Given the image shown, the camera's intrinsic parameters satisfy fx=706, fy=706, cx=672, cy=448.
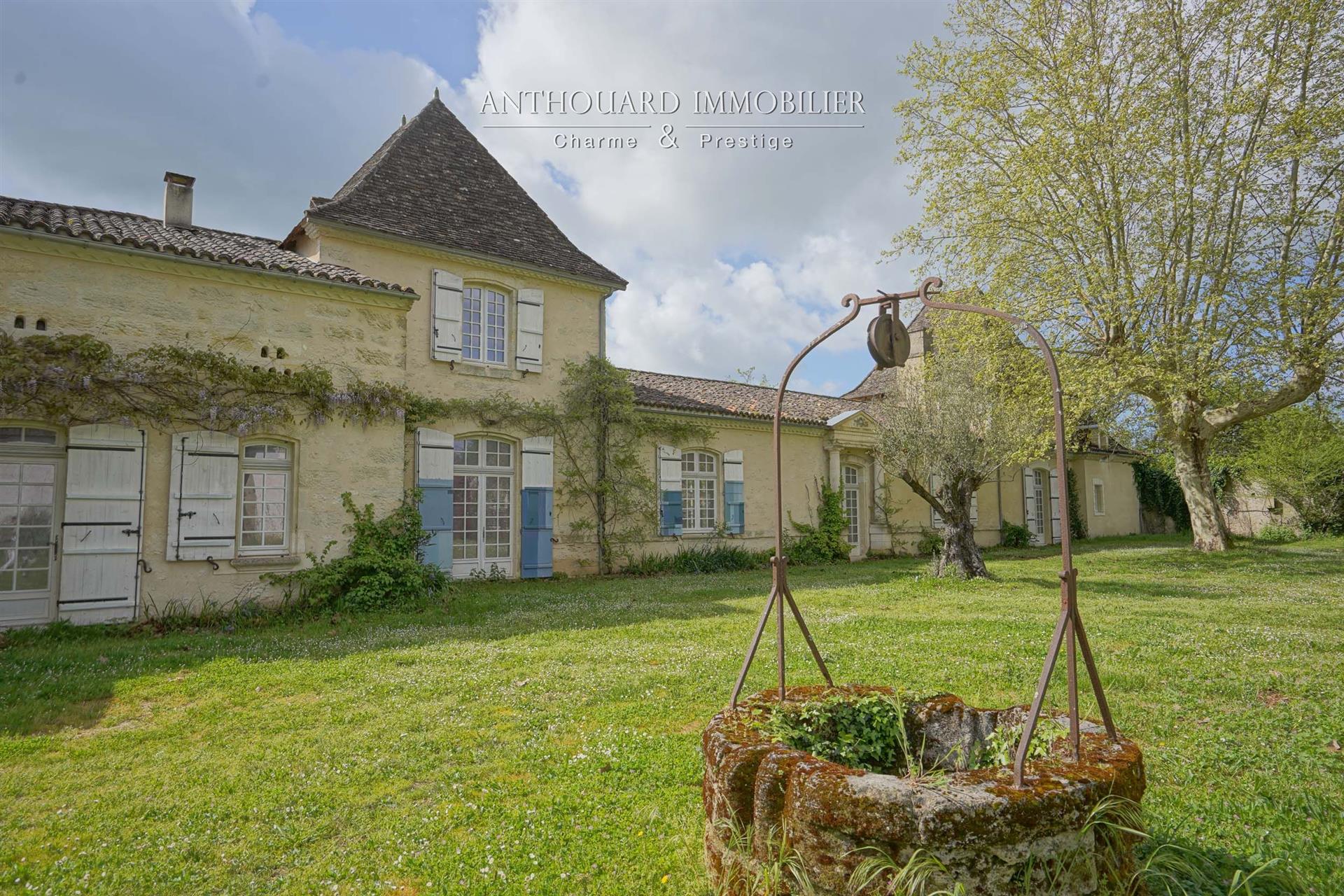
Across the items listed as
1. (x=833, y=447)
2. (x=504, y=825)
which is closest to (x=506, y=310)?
(x=833, y=447)

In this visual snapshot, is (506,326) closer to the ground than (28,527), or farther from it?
farther from it

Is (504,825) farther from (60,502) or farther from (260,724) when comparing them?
(60,502)

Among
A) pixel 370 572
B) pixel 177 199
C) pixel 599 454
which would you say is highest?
pixel 177 199

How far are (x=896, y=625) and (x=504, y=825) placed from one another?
5.54 m

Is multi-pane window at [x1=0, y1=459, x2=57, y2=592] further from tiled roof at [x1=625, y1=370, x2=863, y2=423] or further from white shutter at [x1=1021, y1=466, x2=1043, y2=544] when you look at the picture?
white shutter at [x1=1021, y1=466, x2=1043, y2=544]

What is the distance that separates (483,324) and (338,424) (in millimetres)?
3410

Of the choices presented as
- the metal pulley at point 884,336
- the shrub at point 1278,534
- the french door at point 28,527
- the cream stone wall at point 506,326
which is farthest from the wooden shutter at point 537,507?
the shrub at point 1278,534

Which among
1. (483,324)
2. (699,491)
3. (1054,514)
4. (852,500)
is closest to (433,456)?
(483,324)

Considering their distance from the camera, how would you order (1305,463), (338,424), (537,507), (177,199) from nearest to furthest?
(338,424)
(177,199)
(537,507)
(1305,463)

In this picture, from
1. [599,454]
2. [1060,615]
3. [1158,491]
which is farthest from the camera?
[1158,491]

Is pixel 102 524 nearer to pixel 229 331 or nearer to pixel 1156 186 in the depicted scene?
pixel 229 331

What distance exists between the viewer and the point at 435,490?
11.2 meters

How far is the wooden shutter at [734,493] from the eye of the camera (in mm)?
15414

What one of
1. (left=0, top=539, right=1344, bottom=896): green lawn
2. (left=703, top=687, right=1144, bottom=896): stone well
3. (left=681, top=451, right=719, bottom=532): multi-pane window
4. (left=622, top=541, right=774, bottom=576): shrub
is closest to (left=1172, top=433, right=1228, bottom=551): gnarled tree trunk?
(left=0, top=539, right=1344, bottom=896): green lawn
